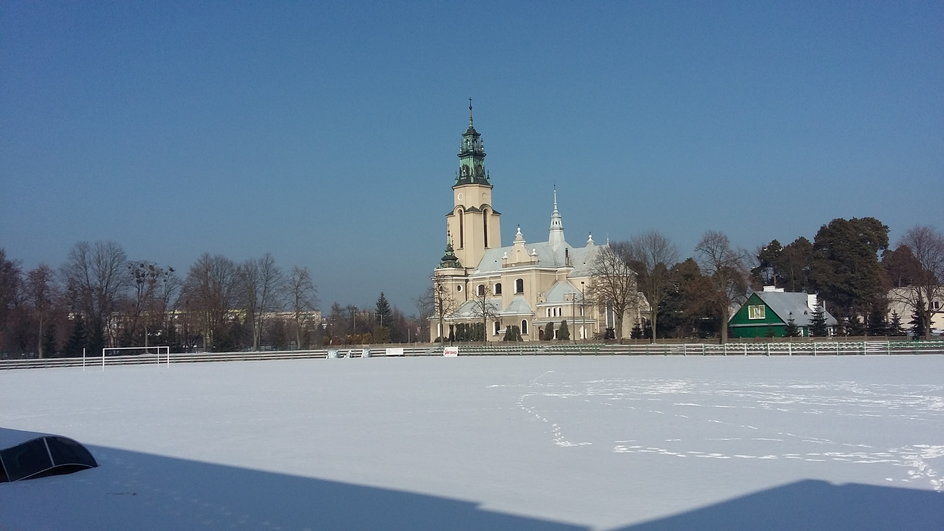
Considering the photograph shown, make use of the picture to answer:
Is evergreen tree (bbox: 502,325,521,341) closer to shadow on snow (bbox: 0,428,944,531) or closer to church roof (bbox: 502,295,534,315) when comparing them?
church roof (bbox: 502,295,534,315)

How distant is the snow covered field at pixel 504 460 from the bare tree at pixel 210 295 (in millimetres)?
53195

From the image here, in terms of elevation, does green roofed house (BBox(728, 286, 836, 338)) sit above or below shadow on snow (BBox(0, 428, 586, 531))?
above

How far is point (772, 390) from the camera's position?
2233 centimetres

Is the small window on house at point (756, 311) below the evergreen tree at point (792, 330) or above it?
above

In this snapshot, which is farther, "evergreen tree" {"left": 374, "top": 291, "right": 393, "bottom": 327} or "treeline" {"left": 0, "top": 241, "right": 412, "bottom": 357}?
"evergreen tree" {"left": 374, "top": 291, "right": 393, "bottom": 327}

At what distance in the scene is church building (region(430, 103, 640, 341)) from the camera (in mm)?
91875

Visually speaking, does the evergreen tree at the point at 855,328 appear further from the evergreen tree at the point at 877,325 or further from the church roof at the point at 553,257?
the church roof at the point at 553,257

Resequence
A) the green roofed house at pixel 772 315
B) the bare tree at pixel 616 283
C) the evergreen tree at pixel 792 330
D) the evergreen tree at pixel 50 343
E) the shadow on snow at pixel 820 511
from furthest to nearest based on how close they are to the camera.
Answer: the bare tree at pixel 616 283, the green roofed house at pixel 772 315, the evergreen tree at pixel 50 343, the evergreen tree at pixel 792 330, the shadow on snow at pixel 820 511

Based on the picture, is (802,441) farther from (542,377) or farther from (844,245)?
(844,245)

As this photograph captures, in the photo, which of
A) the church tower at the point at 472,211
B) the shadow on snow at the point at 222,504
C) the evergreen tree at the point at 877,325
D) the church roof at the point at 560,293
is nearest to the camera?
the shadow on snow at the point at 222,504

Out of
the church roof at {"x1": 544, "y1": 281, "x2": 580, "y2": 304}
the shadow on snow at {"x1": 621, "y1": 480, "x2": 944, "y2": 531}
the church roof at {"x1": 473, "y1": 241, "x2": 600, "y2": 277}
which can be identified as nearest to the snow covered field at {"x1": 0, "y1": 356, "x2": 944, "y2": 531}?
the shadow on snow at {"x1": 621, "y1": 480, "x2": 944, "y2": 531}

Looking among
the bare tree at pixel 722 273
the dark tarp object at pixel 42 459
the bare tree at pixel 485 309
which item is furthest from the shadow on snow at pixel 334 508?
the bare tree at pixel 485 309

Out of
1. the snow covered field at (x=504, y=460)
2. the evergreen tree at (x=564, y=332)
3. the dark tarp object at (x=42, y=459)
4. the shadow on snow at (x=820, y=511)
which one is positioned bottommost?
the shadow on snow at (x=820, y=511)

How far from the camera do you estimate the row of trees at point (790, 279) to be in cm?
6756
